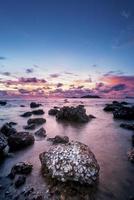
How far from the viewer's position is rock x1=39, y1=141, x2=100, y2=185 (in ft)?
17.4

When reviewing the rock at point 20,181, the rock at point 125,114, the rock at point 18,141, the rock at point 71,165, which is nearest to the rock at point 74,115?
the rock at point 125,114

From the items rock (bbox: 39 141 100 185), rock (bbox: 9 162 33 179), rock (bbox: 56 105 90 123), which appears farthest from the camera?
rock (bbox: 56 105 90 123)

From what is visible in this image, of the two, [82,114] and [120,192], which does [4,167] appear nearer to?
[120,192]

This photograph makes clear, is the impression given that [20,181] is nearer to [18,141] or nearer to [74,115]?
[18,141]

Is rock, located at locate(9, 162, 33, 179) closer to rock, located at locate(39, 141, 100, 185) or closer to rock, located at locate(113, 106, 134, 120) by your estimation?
rock, located at locate(39, 141, 100, 185)

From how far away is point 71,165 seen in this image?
217 inches

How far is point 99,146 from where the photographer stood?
9.23 meters

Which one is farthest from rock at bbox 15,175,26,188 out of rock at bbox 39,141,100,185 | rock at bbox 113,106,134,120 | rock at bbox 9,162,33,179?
rock at bbox 113,106,134,120

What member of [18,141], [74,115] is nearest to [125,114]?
[74,115]

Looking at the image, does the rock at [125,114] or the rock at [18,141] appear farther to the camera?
the rock at [125,114]

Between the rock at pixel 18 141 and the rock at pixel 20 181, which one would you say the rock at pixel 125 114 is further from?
the rock at pixel 20 181

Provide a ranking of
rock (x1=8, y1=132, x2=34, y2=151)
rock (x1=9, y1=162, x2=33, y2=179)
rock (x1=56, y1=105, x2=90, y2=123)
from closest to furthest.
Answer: rock (x1=9, y1=162, x2=33, y2=179), rock (x1=8, y1=132, x2=34, y2=151), rock (x1=56, y1=105, x2=90, y2=123)

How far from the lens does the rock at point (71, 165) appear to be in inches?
209

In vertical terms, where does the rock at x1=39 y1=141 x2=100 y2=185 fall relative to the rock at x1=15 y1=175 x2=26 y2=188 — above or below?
above
